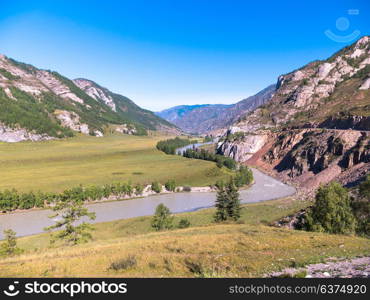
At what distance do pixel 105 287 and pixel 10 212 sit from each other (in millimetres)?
112586

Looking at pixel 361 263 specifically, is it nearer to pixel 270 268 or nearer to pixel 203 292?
pixel 270 268

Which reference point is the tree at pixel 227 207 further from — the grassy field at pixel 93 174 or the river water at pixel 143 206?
the grassy field at pixel 93 174

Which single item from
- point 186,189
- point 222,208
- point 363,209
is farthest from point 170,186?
point 363,209

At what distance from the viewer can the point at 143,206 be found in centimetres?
11138

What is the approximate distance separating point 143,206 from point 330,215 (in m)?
80.8

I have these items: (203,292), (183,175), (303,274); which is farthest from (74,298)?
(183,175)

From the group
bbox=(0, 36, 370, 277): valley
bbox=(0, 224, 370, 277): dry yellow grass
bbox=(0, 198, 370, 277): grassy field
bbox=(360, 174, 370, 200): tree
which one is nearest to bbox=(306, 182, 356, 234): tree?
bbox=(0, 36, 370, 277): valley

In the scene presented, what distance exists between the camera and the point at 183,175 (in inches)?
6314

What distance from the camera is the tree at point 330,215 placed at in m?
43.8

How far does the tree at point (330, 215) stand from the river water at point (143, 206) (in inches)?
2543

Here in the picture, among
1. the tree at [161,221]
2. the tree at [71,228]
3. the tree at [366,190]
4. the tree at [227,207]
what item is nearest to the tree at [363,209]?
the tree at [366,190]

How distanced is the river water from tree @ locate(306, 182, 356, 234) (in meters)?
64.6

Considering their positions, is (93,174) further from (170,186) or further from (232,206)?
(232,206)

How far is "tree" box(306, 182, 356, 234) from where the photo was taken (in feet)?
144
